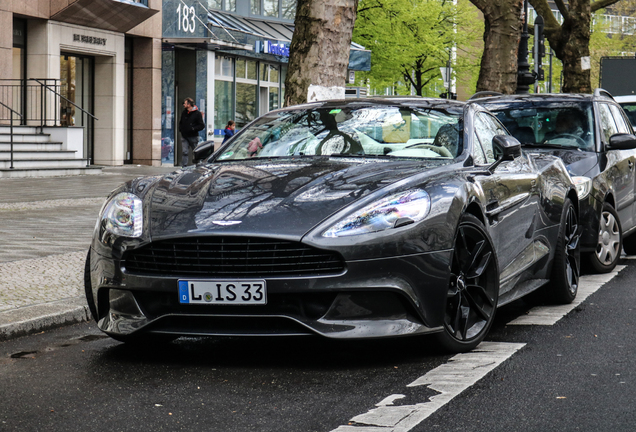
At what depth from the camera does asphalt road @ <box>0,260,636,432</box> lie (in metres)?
3.95

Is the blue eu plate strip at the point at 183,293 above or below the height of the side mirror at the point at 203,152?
below

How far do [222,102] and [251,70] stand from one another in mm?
2305

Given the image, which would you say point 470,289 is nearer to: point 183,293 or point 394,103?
point 183,293

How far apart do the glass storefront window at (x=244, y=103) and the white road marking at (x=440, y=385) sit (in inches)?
1120

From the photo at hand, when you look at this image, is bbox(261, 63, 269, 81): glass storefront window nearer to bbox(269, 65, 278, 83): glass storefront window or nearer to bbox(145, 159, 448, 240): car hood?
bbox(269, 65, 278, 83): glass storefront window

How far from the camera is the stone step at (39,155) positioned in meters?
21.7

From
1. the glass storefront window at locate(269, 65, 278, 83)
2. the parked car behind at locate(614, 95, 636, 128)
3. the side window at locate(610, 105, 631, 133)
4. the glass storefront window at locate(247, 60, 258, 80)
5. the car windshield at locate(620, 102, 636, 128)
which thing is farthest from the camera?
the glass storefront window at locate(269, 65, 278, 83)

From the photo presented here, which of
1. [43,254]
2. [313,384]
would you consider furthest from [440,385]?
[43,254]

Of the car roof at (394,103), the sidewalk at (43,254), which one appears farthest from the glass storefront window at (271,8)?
the car roof at (394,103)

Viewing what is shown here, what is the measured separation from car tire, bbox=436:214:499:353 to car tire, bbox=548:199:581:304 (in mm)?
1508

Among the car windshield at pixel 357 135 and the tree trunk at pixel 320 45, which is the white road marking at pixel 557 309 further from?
the tree trunk at pixel 320 45

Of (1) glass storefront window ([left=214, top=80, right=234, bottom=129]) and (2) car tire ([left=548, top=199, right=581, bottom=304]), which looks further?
(1) glass storefront window ([left=214, top=80, right=234, bottom=129])

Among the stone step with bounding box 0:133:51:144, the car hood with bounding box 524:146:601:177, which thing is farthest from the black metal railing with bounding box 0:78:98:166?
the car hood with bounding box 524:146:601:177

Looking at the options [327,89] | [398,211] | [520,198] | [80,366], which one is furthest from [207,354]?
[327,89]
